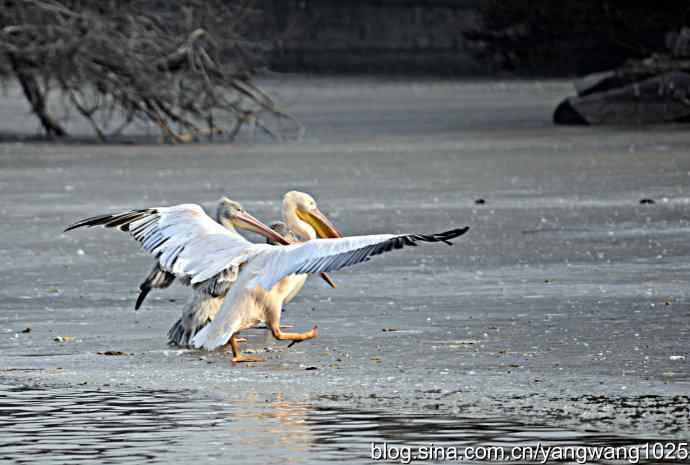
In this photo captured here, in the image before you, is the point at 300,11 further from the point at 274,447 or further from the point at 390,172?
the point at 274,447

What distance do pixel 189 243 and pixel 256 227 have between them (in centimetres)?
89

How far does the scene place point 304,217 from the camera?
28.8ft

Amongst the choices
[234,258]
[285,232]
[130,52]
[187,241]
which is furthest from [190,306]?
[130,52]

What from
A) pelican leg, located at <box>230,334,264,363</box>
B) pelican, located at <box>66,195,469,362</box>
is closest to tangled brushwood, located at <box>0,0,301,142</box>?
pelican, located at <box>66,195,469,362</box>

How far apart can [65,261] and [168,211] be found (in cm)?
335

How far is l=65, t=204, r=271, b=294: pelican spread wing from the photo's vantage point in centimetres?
760

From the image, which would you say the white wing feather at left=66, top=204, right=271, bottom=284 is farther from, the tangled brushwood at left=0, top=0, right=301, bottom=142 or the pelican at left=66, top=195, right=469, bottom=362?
the tangled brushwood at left=0, top=0, right=301, bottom=142

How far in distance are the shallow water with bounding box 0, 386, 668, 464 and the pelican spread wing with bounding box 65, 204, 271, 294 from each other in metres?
0.88

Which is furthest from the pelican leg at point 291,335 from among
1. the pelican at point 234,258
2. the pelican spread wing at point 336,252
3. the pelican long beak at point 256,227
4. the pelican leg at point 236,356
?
the pelican spread wing at point 336,252

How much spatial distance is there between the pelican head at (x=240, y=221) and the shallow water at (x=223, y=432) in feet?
6.10

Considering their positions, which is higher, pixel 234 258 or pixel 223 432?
pixel 234 258

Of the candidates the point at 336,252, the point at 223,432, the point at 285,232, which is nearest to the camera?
the point at 223,432

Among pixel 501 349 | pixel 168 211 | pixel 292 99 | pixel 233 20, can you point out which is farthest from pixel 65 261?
pixel 292 99

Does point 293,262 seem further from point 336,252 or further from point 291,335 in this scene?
point 291,335
